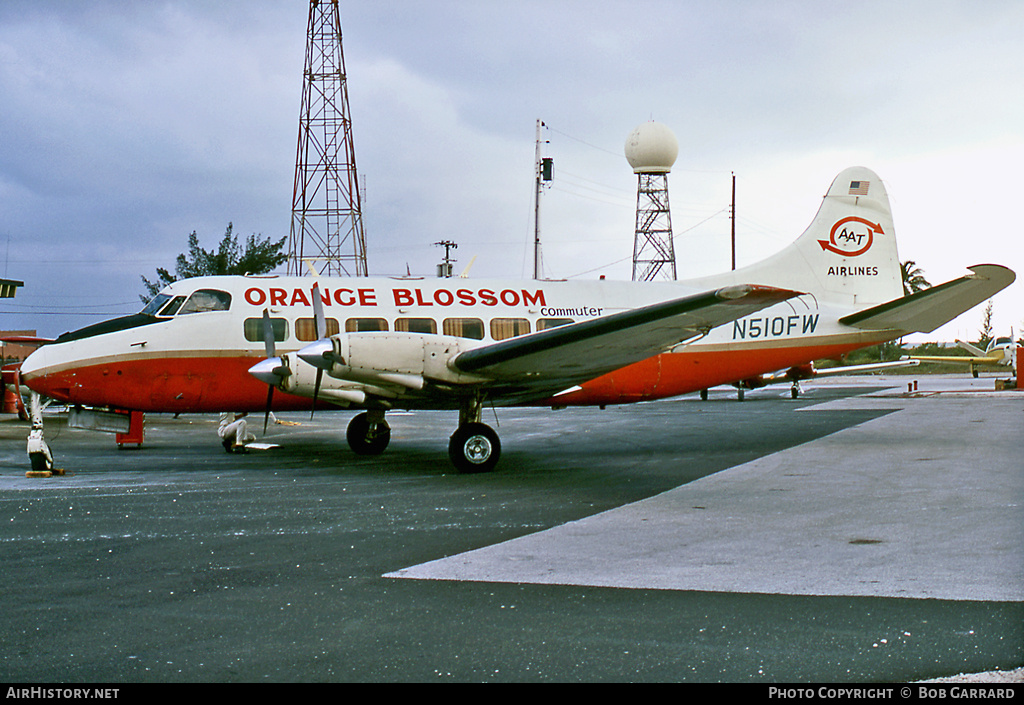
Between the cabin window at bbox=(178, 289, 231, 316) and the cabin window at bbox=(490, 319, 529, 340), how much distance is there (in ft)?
14.3

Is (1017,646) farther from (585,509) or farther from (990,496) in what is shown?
(990,496)

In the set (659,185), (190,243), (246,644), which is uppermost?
(659,185)

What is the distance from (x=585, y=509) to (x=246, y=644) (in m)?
4.74

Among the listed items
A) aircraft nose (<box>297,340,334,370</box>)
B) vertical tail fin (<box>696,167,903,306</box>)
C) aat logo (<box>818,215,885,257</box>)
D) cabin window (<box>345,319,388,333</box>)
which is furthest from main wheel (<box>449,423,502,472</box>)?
aat logo (<box>818,215,885,257</box>)

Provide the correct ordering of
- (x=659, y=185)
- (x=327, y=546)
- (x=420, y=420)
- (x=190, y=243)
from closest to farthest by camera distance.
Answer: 1. (x=327, y=546)
2. (x=420, y=420)
3. (x=190, y=243)
4. (x=659, y=185)

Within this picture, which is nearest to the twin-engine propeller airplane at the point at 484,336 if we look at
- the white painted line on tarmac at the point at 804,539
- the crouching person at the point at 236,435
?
the crouching person at the point at 236,435

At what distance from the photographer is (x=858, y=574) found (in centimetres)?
575

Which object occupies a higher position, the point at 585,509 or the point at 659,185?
the point at 659,185

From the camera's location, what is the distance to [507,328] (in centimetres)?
1398

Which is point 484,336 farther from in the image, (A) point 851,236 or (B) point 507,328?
(A) point 851,236

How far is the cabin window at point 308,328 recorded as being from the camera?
522 inches

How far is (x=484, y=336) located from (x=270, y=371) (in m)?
3.71

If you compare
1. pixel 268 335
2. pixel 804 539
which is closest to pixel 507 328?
pixel 268 335
